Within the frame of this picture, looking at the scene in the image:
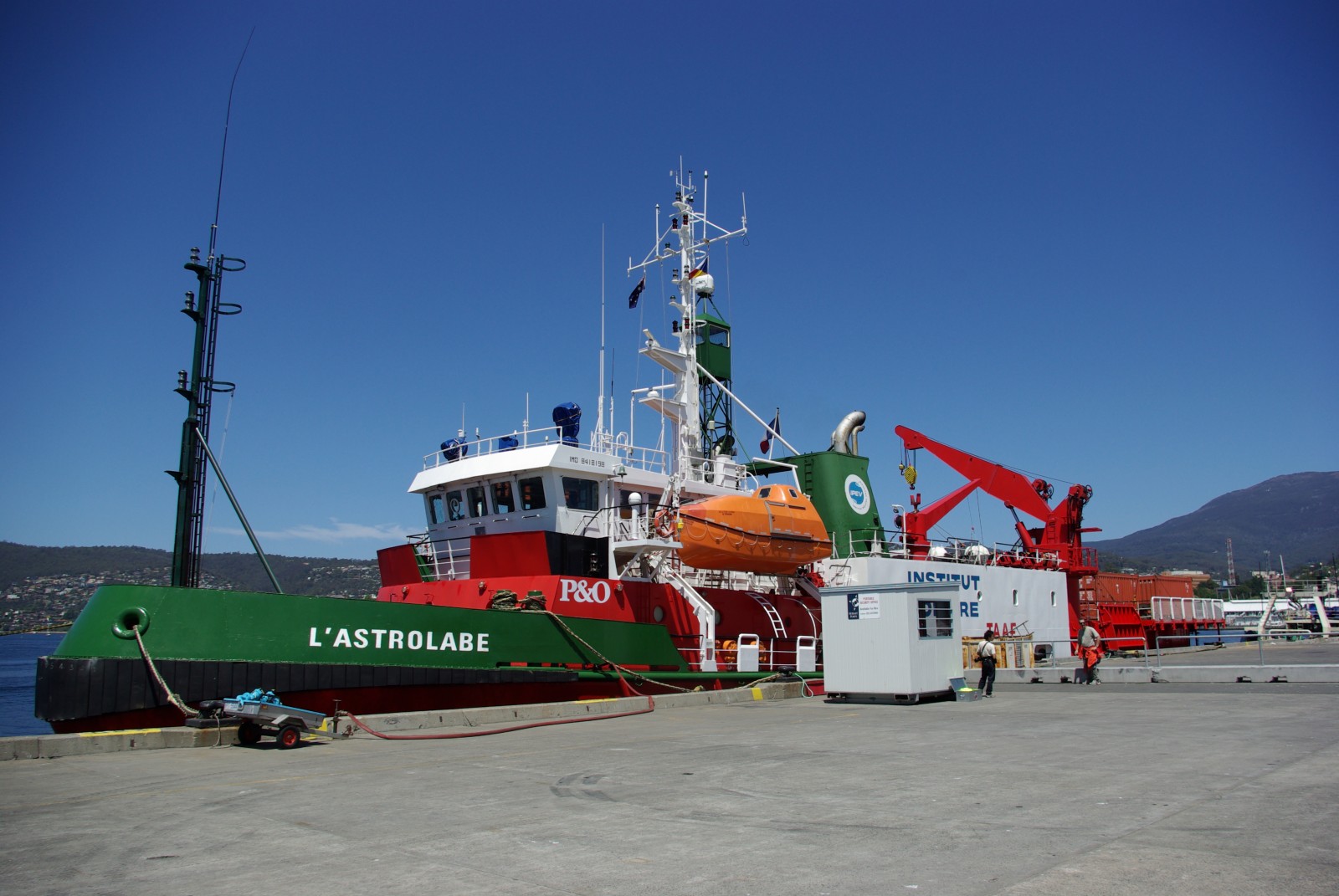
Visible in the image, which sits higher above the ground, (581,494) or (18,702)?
(581,494)

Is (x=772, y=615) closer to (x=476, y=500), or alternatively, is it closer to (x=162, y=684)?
(x=476, y=500)

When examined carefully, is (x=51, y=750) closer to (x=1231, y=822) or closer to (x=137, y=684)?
(x=137, y=684)

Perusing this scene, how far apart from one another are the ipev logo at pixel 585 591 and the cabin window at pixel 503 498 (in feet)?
8.02

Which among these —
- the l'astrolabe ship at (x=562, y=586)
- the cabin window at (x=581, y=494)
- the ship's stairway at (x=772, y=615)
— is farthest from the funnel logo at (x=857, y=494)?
the cabin window at (x=581, y=494)

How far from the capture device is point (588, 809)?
20.8 ft

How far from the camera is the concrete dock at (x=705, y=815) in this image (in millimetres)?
4551

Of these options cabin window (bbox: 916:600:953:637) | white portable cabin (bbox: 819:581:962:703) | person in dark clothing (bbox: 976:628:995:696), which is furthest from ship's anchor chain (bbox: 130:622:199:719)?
person in dark clothing (bbox: 976:628:995:696)

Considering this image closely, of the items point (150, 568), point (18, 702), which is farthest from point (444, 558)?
point (150, 568)

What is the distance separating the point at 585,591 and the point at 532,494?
229cm

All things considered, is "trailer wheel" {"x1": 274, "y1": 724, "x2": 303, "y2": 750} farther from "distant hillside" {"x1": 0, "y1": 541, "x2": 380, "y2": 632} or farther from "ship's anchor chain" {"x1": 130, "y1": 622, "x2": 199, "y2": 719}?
"distant hillside" {"x1": 0, "y1": 541, "x2": 380, "y2": 632}

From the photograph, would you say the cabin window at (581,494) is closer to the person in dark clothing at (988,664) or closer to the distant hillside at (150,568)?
the person in dark clothing at (988,664)

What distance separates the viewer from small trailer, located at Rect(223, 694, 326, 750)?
958 centimetres

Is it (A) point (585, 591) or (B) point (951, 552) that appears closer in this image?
(A) point (585, 591)

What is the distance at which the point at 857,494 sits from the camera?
909 inches
